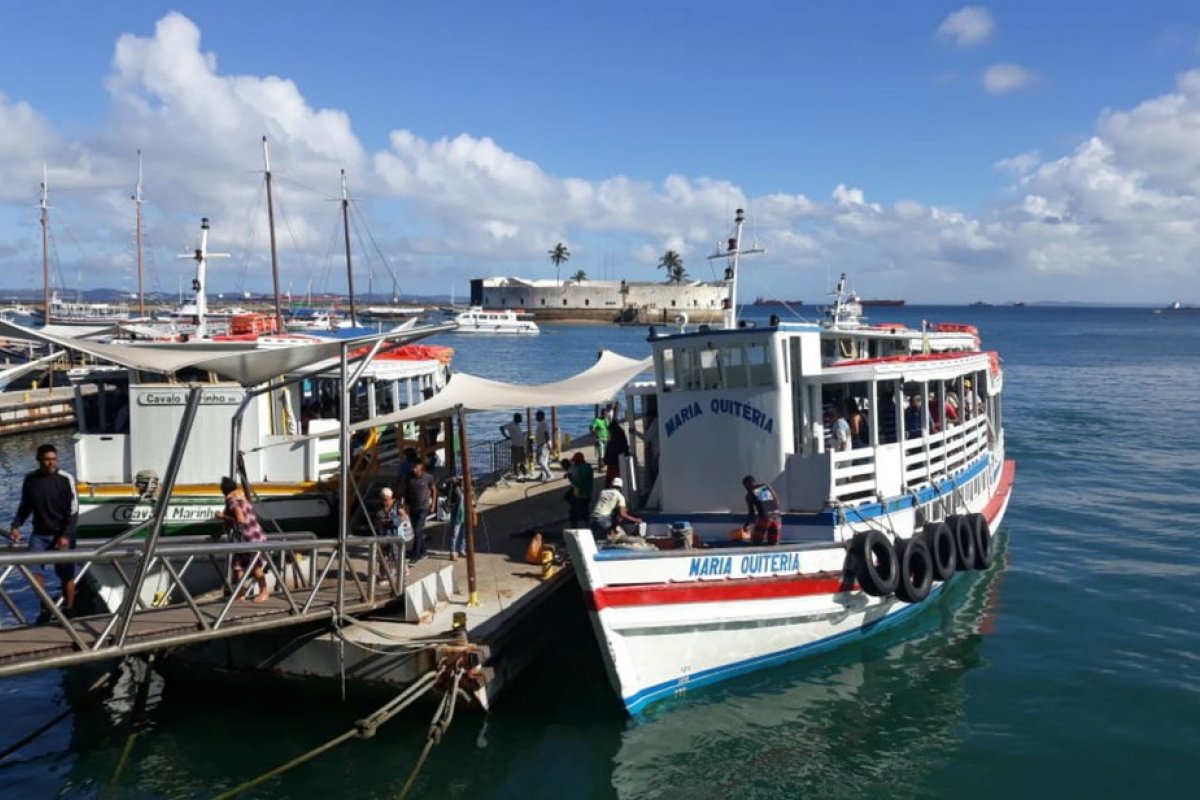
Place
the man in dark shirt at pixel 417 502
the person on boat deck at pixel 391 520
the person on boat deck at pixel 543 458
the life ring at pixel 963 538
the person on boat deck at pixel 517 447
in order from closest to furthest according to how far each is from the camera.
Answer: the person on boat deck at pixel 391 520 → the man in dark shirt at pixel 417 502 → the life ring at pixel 963 538 → the person on boat deck at pixel 517 447 → the person on boat deck at pixel 543 458

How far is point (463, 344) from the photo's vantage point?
356ft

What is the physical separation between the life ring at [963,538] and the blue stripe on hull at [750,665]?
3.96 feet

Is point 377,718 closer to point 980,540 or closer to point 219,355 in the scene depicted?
point 219,355

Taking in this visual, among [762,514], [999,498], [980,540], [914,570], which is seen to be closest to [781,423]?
[762,514]

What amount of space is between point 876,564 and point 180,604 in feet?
29.1

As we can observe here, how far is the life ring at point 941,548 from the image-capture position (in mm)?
14492

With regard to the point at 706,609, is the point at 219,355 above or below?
above

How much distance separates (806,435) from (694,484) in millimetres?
1756

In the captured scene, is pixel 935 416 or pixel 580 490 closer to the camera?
pixel 580 490

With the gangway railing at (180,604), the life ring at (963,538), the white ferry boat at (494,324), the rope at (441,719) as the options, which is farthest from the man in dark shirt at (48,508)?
the white ferry boat at (494,324)

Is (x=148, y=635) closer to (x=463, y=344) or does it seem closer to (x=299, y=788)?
(x=299, y=788)

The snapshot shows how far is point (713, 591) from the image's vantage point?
11930 millimetres

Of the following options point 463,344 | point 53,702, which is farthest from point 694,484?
point 463,344

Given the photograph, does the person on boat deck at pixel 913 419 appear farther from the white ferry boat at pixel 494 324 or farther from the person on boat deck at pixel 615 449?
the white ferry boat at pixel 494 324
